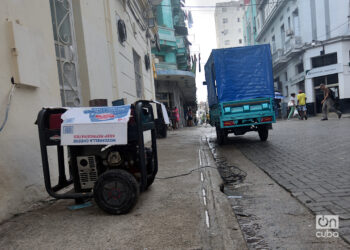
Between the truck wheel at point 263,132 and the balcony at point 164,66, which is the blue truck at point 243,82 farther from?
the balcony at point 164,66

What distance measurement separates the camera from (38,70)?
3.41 m

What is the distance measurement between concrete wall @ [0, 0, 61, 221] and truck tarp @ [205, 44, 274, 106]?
5093 mm

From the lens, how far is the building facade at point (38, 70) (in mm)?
2916

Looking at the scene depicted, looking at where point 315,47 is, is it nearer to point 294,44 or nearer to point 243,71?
point 294,44

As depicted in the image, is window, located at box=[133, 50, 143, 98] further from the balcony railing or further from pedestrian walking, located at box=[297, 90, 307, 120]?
the balcony railing

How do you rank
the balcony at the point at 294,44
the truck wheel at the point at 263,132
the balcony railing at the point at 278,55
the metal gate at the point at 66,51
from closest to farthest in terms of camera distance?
1. the metal gate at the point at 66,51
2. the truck wheel at the point at 263,132
3. the balcony at the point at 294,44
4. the balcony railing at the point at 278,55

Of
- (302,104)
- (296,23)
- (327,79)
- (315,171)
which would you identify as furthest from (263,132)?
(296,23)

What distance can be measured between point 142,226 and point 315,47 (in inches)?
893

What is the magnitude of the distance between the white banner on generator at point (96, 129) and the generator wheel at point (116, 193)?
405 mm

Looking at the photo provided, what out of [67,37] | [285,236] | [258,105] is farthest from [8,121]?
[258,105]

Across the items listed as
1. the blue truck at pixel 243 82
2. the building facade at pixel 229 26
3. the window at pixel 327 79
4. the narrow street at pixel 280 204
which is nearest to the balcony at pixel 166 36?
the window at pixel 327 79

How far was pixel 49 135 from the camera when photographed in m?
2.79

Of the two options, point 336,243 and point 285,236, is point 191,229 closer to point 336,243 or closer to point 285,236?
point 285,236

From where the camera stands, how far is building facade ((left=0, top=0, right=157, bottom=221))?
292 centimetres
